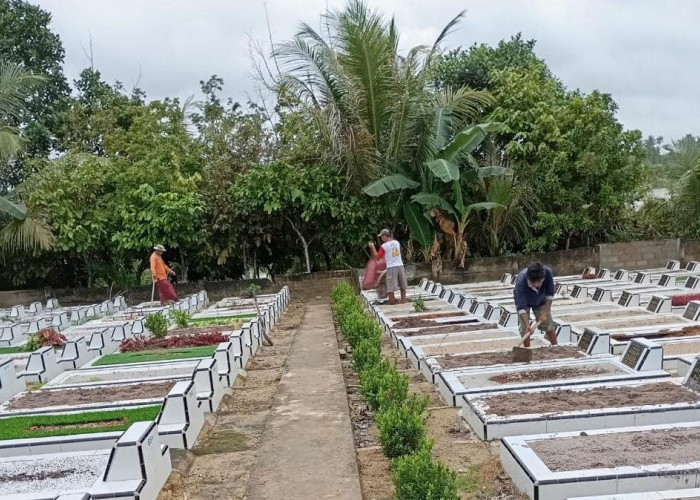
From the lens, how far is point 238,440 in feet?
16.1

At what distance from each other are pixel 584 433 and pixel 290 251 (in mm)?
12636

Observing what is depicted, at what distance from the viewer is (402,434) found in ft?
13.1

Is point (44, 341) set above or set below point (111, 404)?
above

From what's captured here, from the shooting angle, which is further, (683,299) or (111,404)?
(683,299)

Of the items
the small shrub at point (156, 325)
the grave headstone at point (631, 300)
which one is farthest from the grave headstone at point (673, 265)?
the small shrub at point (156, 325)

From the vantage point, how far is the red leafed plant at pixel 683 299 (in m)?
8.96

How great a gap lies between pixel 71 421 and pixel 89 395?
0.88 metres

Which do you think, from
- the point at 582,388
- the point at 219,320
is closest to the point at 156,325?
the point at 219,320

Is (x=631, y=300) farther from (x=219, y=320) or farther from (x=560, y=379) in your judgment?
(x=219, y=320)

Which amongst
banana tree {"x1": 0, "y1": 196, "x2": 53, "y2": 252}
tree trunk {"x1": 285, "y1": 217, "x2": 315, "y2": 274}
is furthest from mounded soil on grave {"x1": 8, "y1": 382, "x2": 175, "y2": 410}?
tree trunk {"x1": 285, "y1": 217, "x2": 315, "y2": 274}

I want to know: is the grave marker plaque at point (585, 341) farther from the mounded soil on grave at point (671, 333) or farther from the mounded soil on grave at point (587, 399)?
the mounded soil on grave at point (587, 399)

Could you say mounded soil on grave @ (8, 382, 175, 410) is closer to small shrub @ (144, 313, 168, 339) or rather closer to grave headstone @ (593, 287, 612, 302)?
small shrub @ (144, 313, 168, 339)

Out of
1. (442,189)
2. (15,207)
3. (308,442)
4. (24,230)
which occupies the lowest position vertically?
(308,442)

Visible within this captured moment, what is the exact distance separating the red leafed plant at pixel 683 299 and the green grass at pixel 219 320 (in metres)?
6.20
